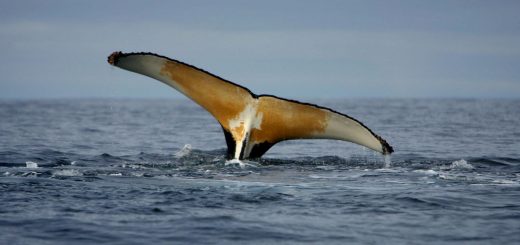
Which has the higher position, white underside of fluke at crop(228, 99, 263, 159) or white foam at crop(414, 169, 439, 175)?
white underside of fluke at crop(228, 99, 263, 159)

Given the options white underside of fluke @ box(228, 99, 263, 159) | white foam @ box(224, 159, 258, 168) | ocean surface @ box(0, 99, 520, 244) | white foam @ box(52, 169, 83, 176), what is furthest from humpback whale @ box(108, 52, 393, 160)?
white foam @ box(52, 169, 83, 176)

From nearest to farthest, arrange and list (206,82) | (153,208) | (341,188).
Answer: (153,208) → (341,188) → (206,82)

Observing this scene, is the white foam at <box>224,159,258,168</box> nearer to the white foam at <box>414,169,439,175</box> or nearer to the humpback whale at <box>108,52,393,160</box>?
the humpback whale at <box>108,52,393,160</box>

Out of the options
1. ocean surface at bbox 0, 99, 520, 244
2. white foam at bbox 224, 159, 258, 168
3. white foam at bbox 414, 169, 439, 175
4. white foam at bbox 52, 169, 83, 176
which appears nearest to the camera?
ocean surface at bbox 0, 99, 520, 244

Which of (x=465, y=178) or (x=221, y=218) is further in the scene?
(x=465, y=178)

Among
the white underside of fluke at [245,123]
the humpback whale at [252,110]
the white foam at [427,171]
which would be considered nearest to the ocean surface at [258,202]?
the white foam at [427,171]

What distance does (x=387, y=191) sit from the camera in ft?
35.1

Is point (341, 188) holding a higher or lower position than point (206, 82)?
lower

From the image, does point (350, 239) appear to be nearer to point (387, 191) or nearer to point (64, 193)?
point (387, 191)

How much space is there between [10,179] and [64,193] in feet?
4.73

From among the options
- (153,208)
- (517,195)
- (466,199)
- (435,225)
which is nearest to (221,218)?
(153,208)

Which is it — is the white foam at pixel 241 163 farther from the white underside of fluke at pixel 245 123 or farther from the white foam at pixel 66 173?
the white foam at pixel 66 173

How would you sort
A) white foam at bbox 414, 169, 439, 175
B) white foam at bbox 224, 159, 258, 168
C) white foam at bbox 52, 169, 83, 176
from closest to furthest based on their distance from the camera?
white foam at bbox 52, 169, 83, 176 → white foam at bbox 224, 159, 258, 168 → white foam at bbox 414, 169, 439, 175

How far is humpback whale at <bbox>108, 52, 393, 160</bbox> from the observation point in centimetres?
1144
